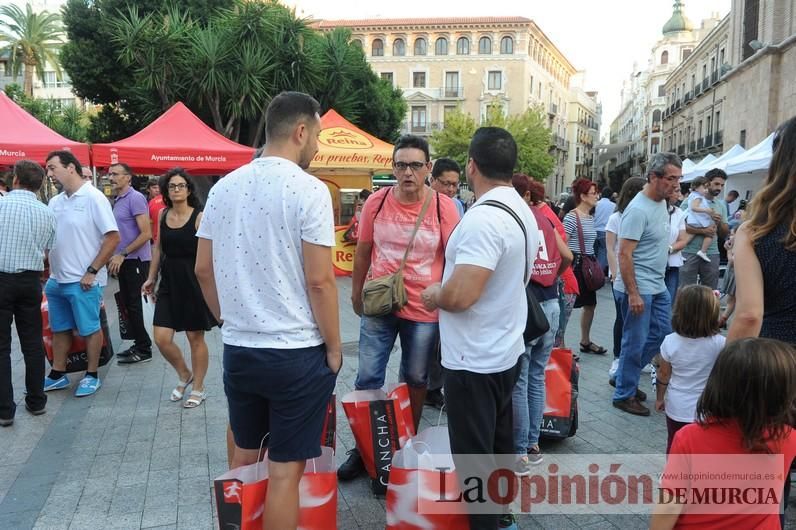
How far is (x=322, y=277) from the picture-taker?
7.28ft

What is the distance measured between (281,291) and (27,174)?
324 centimetres

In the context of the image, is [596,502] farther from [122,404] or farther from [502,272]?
[122,404]

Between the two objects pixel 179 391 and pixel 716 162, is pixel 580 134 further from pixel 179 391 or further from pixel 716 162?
pixel 179 391

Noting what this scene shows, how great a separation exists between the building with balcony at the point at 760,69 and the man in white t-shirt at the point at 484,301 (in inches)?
832

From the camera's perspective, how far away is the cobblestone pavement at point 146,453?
3.00 metres

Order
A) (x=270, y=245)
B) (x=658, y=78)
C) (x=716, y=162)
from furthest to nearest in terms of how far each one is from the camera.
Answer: (x=658, y=78)
(x=716, y=162)
(x=270, y=245)

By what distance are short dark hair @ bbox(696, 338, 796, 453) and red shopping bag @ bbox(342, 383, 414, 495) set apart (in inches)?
64.4

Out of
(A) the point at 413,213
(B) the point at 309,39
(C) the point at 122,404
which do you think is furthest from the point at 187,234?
(B) the point at 309,39

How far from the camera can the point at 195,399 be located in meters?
4.59

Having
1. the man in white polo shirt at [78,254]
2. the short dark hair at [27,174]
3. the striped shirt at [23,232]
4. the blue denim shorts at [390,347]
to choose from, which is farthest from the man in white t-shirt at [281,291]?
the man in white polo shirt at [78,254]

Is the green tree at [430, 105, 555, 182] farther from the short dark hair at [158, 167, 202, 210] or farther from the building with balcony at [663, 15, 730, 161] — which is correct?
the short dark hair at [158, 167, 202, 210]

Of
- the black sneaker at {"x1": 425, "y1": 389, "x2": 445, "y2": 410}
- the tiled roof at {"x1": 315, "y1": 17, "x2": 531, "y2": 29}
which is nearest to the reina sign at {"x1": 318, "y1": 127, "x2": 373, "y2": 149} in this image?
the black sneaker at {"x1": 425, "y1": 389, "x2": 445, "y2": 410}

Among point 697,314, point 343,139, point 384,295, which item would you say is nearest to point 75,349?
point 384,295

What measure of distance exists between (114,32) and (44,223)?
1698cm
